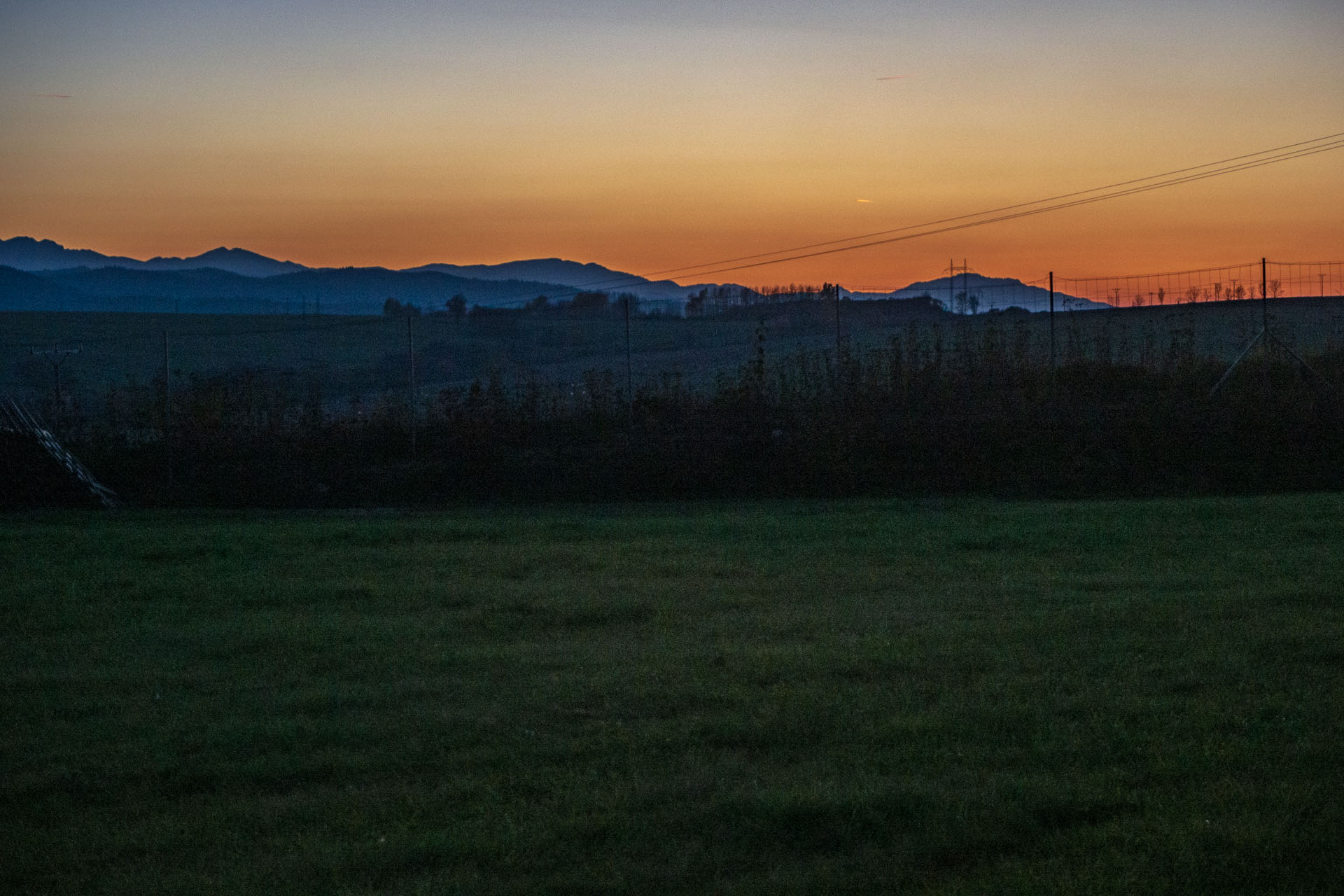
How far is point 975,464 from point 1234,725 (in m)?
14.9

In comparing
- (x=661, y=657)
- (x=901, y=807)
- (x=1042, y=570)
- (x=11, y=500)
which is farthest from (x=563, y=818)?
(x=11, y=500)

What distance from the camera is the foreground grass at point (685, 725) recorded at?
441 cm

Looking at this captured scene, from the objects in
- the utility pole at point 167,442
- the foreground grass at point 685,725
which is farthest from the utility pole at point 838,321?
the utility pole at point 167,442

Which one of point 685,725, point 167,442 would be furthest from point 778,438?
point 685,725

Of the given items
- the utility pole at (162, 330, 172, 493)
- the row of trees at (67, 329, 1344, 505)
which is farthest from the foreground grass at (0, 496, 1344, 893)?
the utility pole at (162, 330, 172, 493)

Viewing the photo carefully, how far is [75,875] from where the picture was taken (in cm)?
444

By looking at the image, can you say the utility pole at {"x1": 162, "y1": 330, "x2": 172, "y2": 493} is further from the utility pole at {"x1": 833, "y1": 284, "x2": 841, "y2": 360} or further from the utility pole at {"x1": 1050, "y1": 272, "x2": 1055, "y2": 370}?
the utility pole at {"x1": 1050, "y1": 272, "x2": 1055, "y2": 370}

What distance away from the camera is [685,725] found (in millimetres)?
6055

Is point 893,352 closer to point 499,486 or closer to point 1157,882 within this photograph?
point 499,486

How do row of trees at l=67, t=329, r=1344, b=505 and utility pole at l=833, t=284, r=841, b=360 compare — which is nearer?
row of trees at l=67, t=329, r=1344, b=505

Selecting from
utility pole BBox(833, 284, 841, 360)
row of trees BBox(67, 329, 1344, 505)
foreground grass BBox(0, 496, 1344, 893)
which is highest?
utility pole BBox(833, 284, 841, 360)

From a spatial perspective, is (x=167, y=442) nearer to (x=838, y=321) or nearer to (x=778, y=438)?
(x=778, y=438)

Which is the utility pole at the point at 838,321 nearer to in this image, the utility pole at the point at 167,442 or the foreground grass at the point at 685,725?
the foreground grass at the point at 685,725

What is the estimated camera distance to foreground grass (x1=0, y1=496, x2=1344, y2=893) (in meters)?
4.41
